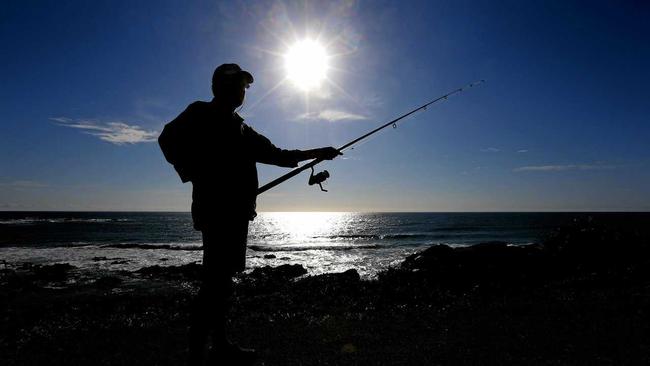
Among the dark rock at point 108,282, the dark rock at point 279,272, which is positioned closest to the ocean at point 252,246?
the dark rock at point 279,272

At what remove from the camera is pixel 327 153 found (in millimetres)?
3924

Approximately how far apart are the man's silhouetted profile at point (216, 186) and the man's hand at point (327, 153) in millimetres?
877

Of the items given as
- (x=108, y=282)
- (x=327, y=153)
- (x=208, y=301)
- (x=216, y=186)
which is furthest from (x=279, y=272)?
(x=216, y=186)

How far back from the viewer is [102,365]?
11.5ft

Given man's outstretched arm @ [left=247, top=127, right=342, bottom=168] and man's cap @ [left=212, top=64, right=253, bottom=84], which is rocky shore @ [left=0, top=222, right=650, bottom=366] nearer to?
man's outstretched arm @ [left=247, top=127, right=342, bottom=168]

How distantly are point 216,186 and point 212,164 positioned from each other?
171mm

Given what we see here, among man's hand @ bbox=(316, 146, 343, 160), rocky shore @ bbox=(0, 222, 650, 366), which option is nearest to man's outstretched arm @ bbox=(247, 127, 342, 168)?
man's hand @ bbox=(316, 146, 343, 160)

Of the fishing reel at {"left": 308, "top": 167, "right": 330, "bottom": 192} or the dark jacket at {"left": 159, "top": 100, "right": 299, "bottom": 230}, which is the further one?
the fishing reel at {"left": 308, "top": 167, "right": 330, "bottom": 192}

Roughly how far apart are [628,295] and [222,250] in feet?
19.5

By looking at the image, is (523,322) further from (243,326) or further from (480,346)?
(243,326)

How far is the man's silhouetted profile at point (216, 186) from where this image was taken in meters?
2.87

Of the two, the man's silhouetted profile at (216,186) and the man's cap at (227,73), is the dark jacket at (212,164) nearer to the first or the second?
the man's silhouetted profile at (216,186)

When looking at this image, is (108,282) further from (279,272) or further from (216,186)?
(216,186)

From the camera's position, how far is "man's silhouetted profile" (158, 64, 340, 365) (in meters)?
2.87
